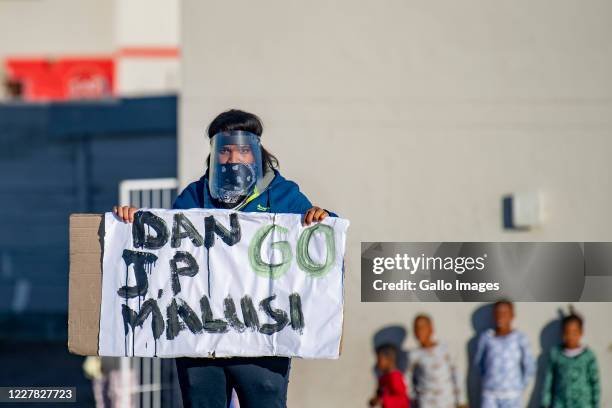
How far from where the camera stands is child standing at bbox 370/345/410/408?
23.2 feet

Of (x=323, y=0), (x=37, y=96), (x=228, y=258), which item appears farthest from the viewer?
(x=37, y=96)

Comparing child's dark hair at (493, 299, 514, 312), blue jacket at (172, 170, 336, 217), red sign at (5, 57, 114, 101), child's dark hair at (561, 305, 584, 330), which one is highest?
red sign at (5, 57, 114, 101)

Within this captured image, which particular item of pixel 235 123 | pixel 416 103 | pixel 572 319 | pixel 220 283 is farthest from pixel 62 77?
pixel 235 123

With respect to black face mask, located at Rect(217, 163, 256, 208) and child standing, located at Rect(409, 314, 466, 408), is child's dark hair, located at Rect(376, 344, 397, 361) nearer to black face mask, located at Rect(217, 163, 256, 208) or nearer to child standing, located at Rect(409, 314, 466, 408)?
child standing, located at Rect(409, 314, 466, 408)

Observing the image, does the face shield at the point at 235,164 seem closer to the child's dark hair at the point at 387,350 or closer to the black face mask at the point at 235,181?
the black face mask at the point at 235,181

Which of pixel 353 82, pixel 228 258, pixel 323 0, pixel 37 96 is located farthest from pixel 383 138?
pixel 37 96

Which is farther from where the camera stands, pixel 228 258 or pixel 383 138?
pixel 383 138

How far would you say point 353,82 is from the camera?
708 cm

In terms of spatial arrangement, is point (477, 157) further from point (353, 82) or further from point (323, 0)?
point (323, 0)

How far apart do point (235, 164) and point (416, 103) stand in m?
2.58

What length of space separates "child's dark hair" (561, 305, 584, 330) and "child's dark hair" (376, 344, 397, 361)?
→ 3.79 feet

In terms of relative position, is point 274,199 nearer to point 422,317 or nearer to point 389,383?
point 422,317

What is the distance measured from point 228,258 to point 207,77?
2.30 metres

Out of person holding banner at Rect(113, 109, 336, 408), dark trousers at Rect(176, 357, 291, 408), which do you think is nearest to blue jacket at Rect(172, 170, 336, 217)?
person holding banner at Rect(113, 109, 336, 408)
